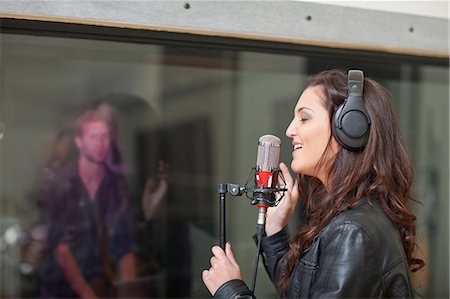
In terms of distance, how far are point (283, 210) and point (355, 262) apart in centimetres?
52

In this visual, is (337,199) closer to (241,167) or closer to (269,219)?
(269,219)

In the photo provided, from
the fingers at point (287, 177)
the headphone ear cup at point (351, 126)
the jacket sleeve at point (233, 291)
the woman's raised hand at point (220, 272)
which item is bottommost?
the jacket sleeve at point (233, 291)

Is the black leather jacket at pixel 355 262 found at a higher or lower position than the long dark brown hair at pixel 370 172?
lower

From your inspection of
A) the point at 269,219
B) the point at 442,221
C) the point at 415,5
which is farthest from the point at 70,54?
the point at 442,221

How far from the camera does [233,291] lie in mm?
1642

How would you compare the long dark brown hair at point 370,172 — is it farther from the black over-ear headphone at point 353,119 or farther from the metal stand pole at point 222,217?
the metal stand pole at point 222,217

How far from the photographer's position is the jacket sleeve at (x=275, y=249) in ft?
6.55

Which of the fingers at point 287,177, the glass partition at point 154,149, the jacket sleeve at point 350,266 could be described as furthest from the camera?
the glass partition at point 154,149

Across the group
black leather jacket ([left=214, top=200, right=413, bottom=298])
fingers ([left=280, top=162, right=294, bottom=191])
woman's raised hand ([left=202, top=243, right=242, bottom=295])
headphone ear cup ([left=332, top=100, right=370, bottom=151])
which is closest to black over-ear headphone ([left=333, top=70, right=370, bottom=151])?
headphone ear cup ([left=332, top=100, right=370, bottom=151])

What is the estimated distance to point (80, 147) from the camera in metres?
3.20

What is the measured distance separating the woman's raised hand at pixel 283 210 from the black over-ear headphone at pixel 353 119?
356mm

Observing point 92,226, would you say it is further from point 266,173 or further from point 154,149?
point 266,173

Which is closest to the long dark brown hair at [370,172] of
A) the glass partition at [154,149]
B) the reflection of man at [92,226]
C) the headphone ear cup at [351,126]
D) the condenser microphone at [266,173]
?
the headphone ear cup at [351,126]

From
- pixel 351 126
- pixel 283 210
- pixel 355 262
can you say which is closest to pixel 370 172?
pixel 351 126
